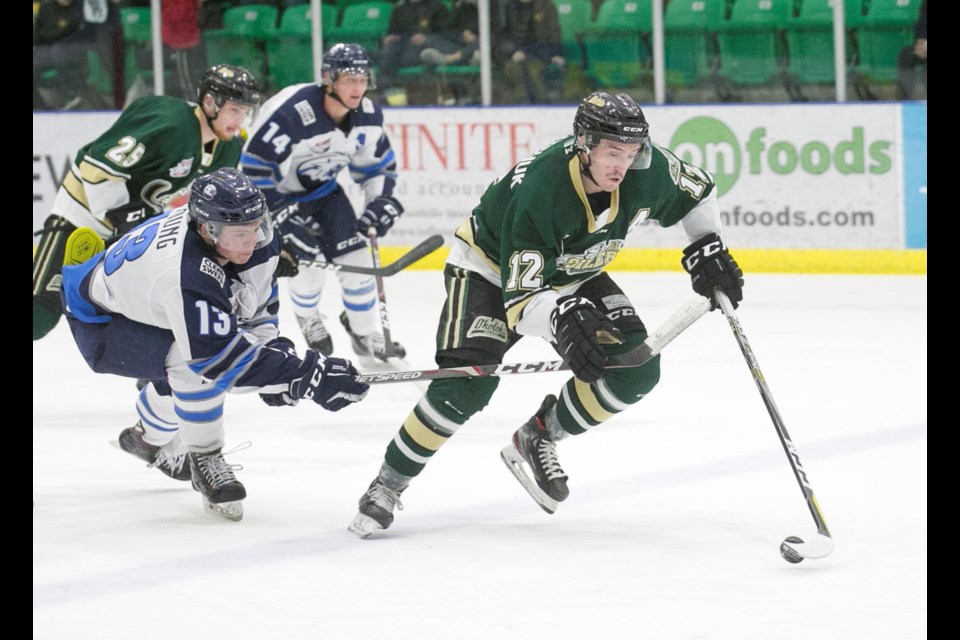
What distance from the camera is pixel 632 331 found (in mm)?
3307

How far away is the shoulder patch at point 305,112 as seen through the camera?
5247mm

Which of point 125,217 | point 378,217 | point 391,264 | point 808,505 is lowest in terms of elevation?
point 808,505

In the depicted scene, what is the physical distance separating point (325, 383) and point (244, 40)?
5.76 m

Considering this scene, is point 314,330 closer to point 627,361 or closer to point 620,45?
point 627,361

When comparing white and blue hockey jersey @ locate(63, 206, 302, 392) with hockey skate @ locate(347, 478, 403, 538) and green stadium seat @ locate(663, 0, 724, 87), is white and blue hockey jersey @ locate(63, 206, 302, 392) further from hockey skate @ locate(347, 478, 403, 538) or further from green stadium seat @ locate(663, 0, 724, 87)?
green stadium seat @ locate(663, 0, 724, 87)

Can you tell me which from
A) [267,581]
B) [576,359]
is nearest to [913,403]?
[576,359]

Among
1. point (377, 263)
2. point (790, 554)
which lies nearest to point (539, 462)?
point (790, 554)

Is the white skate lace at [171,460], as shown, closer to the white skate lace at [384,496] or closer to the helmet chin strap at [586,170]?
the white skate lace at [384,496]

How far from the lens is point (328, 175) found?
540 cm

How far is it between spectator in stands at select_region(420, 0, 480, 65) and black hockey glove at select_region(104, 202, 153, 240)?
11.8 ft

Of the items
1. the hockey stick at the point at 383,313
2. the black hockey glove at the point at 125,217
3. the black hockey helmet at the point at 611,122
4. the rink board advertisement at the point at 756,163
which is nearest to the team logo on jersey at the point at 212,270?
the black hockey helmet at the point at 611,122

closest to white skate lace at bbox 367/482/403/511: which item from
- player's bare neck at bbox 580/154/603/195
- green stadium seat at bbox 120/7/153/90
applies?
player's bare neck at bbox 580/154/603/195

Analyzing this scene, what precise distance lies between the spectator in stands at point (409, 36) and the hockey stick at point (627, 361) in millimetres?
5030
